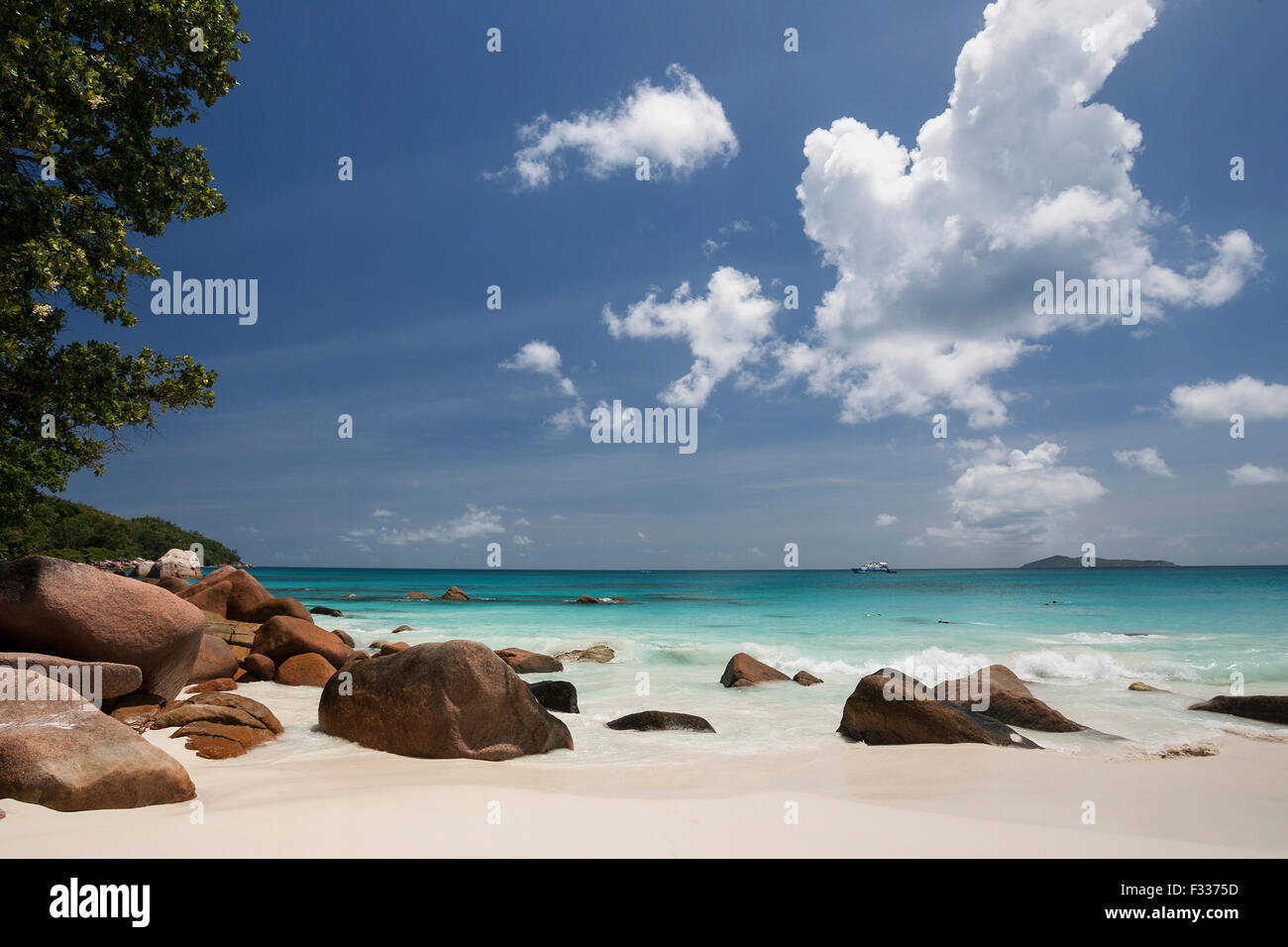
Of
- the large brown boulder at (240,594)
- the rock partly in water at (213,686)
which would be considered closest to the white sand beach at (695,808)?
the rock partly in water at (213,686)

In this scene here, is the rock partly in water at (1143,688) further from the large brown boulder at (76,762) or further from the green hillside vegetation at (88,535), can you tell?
the green hillside vegetation at (88,535)

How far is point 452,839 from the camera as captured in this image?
418 cm

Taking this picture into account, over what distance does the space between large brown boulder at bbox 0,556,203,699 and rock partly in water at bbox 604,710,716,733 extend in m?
5.91

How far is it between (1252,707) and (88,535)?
328ft

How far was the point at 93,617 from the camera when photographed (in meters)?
7.53

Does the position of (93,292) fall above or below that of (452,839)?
above

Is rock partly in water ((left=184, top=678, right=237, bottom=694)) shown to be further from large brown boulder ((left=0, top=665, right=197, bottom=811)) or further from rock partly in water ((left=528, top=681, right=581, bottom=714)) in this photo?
large brown boulder ((left=0, top=665, right=197, bottom=811))

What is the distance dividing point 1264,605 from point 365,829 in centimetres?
5506

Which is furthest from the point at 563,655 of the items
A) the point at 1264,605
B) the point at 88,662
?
the point at 1264,605

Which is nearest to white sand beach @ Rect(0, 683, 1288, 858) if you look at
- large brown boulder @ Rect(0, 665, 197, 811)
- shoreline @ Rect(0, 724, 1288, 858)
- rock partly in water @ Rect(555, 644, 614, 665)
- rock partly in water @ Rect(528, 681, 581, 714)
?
shoreline @ Rect(0, 724, 1288, 858)

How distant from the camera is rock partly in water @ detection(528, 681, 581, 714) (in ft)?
34.8

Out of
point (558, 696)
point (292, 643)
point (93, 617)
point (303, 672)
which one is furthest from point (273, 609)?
point (558, 696)

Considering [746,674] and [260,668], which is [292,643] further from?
[746,674]
